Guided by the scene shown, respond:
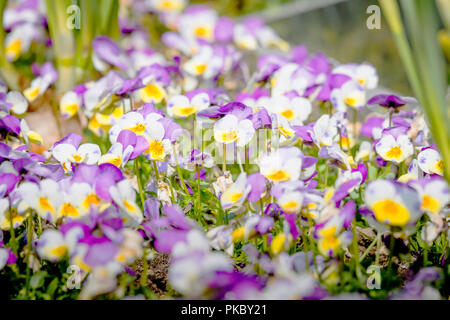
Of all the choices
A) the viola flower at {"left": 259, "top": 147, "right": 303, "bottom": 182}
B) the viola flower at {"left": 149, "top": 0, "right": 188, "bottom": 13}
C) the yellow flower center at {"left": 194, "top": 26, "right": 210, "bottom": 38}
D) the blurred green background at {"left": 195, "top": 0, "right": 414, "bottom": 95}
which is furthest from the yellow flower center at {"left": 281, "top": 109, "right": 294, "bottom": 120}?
the viola flower at {"left": 149, "top": 0, "right": 188, "bottom": 13}

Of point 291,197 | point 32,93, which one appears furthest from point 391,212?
point 32,93

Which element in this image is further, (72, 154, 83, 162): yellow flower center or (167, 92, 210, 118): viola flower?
(167, 92, 210, 118): viola flower

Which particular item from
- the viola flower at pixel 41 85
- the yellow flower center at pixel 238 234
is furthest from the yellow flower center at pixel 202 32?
the yellow flower center at pixel 238 234

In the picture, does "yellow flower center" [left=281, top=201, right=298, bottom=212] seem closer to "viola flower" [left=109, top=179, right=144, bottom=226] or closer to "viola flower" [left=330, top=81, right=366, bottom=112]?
"viola flower" [left=109, top=179, right=144, bottom=226]

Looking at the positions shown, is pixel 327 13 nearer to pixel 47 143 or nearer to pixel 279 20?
pixel 279 20

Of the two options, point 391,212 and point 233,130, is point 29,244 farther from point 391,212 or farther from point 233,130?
point 391,212

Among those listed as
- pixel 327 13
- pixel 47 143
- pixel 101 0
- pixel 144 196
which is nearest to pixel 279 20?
pixel 327 13
